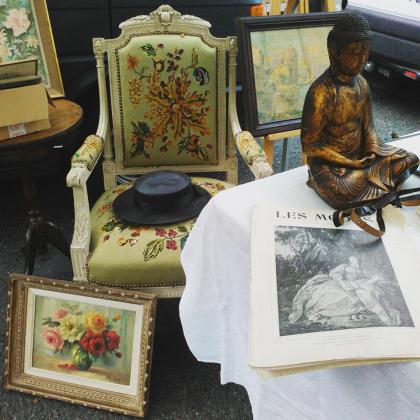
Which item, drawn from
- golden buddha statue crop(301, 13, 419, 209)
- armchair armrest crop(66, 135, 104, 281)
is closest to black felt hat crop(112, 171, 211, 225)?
armchair armrest crop(66, 135, 104, 281)

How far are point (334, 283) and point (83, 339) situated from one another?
3.03 feet

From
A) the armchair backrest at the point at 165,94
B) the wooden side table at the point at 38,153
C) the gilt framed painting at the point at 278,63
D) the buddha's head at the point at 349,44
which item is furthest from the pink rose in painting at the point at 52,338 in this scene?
the buddha's head at the point at 349,44

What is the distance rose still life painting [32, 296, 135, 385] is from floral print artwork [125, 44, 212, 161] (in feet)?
1.88

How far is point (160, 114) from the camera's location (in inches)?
61.4

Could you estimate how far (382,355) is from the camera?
503 mm

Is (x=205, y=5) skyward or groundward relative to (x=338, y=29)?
groundward

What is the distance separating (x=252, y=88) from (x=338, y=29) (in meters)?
0.68

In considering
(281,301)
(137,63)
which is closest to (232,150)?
(137,63)

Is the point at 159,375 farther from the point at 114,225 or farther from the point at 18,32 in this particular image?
the point at 18,32

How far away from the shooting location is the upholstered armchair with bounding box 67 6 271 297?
4.50 ft

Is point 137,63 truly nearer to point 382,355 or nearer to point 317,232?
point 317,232

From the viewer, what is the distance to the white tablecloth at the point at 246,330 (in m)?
0.56

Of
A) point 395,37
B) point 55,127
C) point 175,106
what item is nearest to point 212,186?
point 175,106

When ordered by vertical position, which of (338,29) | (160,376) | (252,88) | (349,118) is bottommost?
(160,376)
